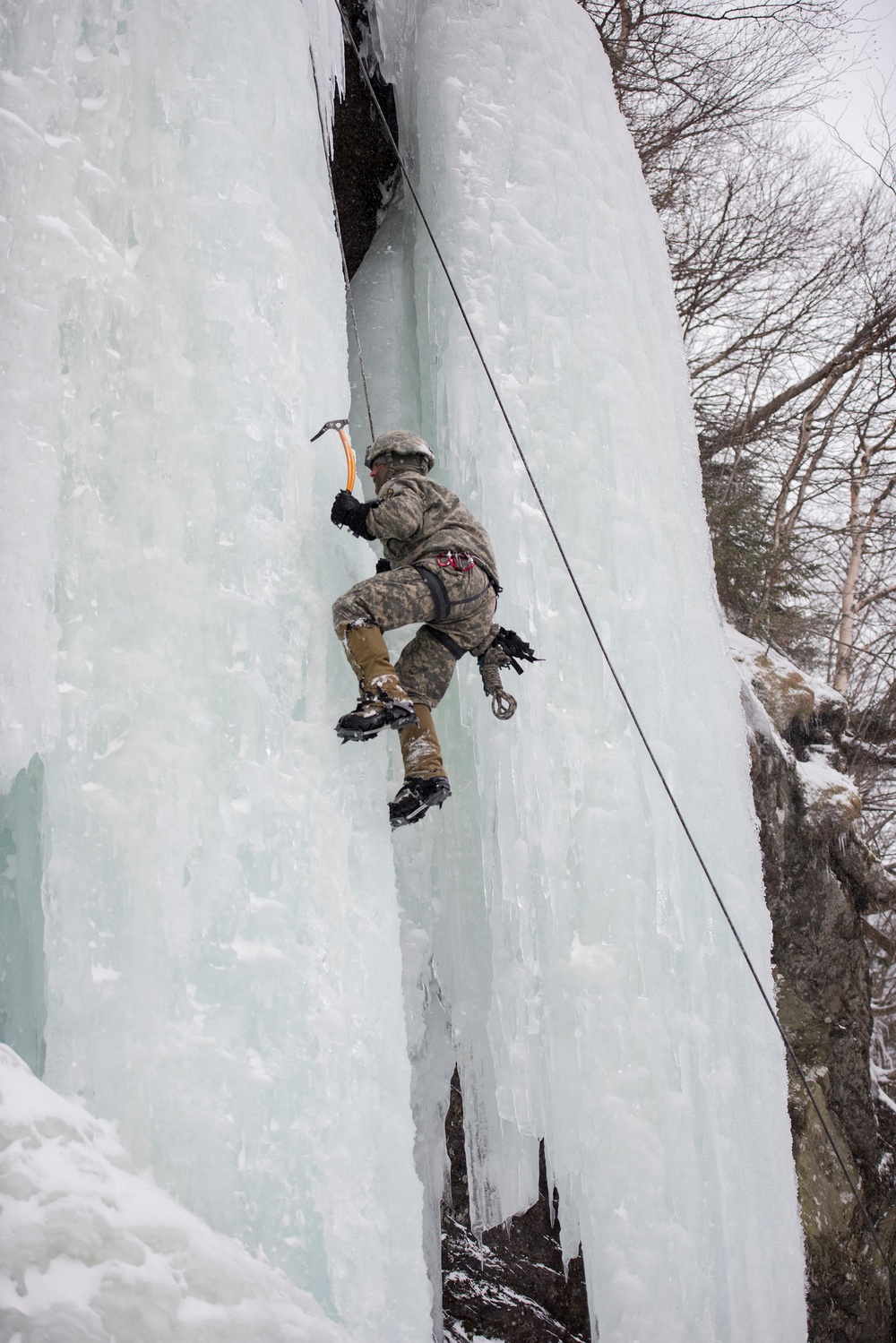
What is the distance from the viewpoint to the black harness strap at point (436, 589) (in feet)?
A: 8.30

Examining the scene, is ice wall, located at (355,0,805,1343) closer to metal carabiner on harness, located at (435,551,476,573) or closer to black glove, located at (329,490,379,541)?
metal carabiner on harness, located at (435,551,476,573)

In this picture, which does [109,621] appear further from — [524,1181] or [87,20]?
[524,1181]

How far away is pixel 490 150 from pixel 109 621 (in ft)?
8.63

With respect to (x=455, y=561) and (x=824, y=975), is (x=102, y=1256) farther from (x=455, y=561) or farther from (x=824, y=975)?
(x=824, y=975)

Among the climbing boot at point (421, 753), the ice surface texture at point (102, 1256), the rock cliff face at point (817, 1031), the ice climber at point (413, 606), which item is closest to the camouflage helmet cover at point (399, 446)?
the ice climber at point (413, 606)

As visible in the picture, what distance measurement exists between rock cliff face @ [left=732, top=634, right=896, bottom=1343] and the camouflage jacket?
2933 millimetres

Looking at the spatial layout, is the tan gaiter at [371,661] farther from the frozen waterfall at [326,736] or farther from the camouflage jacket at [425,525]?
the camouflage jacket at [425,525]

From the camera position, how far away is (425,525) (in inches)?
106

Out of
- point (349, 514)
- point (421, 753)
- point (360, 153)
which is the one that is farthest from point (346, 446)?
point (360, 153)

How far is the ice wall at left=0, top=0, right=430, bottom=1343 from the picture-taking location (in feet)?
6.31

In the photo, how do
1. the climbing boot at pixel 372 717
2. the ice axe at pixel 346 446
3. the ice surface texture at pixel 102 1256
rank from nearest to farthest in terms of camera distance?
1. the ice surface texture at pixel 102 1256
2. the climbing boot at pixel 372 717
3. the ice axe at pixel 346 446

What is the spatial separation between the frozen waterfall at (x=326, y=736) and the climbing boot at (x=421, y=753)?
0.08 meters

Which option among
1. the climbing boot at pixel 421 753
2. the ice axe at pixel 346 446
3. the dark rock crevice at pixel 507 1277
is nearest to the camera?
the climbing boot at pixel 421 753

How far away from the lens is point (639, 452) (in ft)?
11.0
